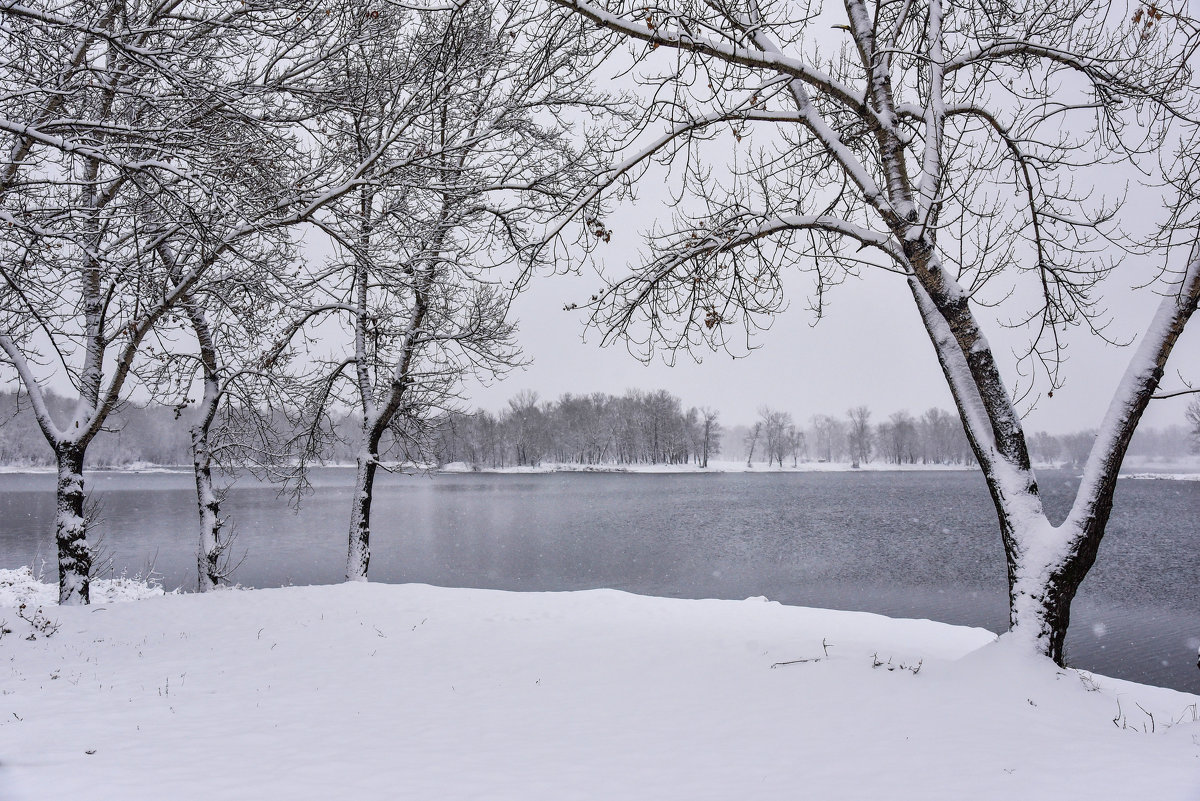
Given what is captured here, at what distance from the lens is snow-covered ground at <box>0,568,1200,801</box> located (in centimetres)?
382

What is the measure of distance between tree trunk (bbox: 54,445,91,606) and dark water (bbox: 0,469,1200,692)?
398 inches

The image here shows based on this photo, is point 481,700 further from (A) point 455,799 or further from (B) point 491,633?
→ (B) point 491,633

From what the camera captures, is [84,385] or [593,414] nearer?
[84,385]

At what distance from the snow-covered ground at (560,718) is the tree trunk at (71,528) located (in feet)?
5.75

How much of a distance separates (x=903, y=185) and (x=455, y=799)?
6.48 metres

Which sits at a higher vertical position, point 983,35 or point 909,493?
point 983,35

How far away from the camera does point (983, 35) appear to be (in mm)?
6613

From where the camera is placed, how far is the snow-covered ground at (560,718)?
382cm

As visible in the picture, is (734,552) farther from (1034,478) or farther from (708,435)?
(708,435)

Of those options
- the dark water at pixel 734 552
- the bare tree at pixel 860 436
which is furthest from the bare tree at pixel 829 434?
the dark water at pixel 734 552

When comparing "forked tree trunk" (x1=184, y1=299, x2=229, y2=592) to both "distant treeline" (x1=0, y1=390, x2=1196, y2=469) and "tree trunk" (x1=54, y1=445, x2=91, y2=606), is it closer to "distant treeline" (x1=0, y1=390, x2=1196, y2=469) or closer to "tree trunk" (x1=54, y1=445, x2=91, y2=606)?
"tree trunk" (x1=54, y1=445, x2=91, y2=606)

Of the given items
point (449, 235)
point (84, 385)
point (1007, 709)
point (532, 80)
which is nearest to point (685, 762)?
point (1007, 709)

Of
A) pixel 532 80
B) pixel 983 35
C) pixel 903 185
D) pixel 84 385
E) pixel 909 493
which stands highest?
pixel 983 35

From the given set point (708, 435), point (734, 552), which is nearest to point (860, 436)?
point (708, 435)
